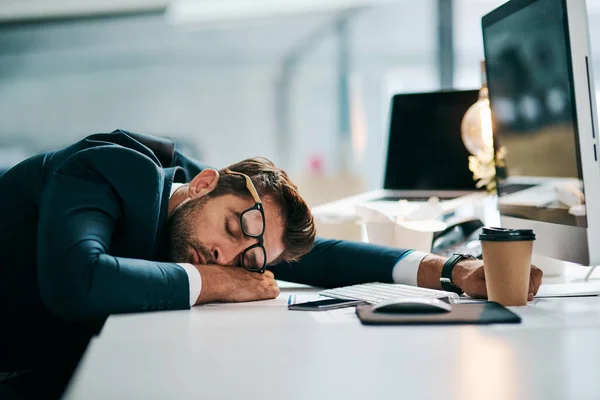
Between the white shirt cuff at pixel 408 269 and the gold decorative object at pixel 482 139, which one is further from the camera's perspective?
the gold decorative object at pixel 482 139

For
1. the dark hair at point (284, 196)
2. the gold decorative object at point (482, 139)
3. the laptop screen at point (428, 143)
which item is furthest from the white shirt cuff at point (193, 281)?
the laptop screen at point (428, 143)

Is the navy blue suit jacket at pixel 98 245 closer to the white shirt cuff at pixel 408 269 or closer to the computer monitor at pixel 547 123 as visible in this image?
the white shirt cuff at pixel 408 269

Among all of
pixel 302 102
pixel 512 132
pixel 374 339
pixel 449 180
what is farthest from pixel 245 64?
pixel 374 339

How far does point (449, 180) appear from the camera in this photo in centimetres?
289

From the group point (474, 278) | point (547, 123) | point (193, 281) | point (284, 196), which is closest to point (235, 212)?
point (284, 196)

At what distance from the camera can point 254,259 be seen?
153 cm

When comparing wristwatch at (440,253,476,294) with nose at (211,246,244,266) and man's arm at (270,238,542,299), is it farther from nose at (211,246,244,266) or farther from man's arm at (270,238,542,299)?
nose at (211,246,244,266)

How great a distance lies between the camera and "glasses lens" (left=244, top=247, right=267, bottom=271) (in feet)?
5.03

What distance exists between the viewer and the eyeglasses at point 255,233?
153cm

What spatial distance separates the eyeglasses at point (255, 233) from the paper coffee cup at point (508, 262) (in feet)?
1.38

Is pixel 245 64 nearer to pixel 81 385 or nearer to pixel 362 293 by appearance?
pixel 362 293

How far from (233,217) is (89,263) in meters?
0.36

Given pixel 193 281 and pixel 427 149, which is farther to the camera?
pixel 427 149

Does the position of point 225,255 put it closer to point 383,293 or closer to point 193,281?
point 193,281
